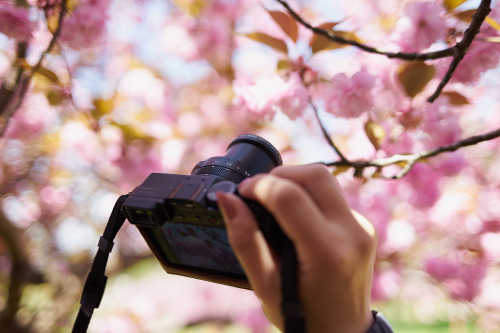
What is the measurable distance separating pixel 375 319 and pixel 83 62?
1845mm

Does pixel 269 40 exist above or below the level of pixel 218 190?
above

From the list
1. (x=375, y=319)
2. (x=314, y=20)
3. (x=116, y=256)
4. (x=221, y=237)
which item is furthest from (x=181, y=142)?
(x=375, y=319)

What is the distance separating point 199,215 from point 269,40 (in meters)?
0.48

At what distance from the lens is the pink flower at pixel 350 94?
776 mm

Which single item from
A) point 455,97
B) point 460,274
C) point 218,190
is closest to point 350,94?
point 455,97

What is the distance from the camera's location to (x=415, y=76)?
705 mm

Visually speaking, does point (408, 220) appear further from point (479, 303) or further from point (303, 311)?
point (303, 311)

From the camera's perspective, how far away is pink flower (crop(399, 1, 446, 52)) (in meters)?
0.69

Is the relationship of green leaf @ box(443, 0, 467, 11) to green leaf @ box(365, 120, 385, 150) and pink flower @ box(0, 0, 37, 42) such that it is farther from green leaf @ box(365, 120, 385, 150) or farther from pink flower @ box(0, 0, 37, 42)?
pink flower @ box(0, 0, 37, 42)

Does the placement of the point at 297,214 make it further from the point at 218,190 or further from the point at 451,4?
the point at 451,4

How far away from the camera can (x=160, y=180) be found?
0.48 meters

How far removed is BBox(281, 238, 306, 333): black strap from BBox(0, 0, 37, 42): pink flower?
2.49 ft

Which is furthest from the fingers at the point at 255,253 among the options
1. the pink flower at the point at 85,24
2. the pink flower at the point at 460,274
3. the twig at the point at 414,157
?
the pink flower at the point at 460,274

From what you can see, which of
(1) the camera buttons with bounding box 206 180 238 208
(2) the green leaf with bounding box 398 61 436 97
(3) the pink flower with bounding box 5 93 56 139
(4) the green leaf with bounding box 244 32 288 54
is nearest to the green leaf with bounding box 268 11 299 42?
(4) the green leaf with bounding box 244 32 288 54
